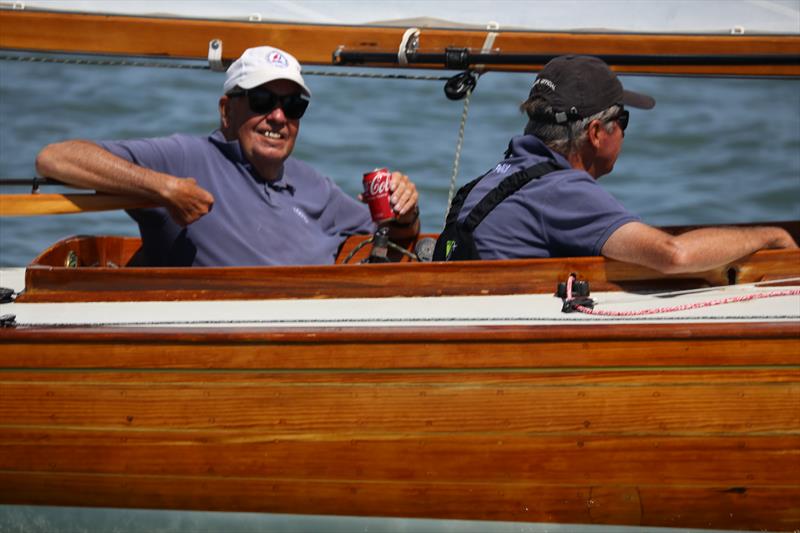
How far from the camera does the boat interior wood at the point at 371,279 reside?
350 cm

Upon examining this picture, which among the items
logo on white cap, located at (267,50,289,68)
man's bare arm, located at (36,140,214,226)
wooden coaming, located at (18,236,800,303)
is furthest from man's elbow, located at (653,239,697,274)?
logo on white cap, located at (267,50,289,68)

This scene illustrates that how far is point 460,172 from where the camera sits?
9414 millimetres

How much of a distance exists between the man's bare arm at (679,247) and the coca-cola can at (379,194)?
986mm

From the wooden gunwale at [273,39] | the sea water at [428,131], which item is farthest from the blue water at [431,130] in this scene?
the wooden gunwale at [273,39]

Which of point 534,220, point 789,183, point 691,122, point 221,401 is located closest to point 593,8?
point 534,220

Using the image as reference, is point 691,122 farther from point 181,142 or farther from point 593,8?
point 181,142

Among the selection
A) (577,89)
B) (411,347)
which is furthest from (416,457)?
(577,89)

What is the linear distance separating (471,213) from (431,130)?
7467mm

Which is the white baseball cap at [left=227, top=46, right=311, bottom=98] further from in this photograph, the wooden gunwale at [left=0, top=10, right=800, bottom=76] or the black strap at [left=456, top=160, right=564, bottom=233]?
the black strap at [left=456, top=160, right=564, bottom=233]

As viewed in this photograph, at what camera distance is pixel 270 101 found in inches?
165

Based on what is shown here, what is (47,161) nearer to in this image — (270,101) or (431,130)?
(270,101)

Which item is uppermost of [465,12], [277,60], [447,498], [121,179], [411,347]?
[465,12]

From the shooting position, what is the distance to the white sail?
4.64 meters

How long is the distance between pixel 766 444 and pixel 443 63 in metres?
1.87
